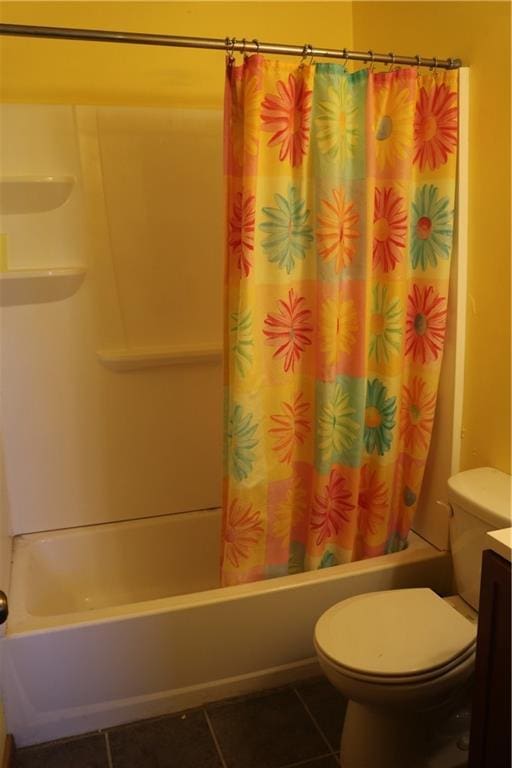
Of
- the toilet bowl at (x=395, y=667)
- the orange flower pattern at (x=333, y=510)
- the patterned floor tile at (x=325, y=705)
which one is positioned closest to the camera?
the toilet bowl at (x=395, y=667)

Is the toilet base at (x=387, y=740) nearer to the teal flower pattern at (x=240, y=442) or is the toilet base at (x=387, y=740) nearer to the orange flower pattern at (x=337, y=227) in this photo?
the teal flower pattern at (x=240, y=442)

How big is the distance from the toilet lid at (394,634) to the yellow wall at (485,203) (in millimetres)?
476

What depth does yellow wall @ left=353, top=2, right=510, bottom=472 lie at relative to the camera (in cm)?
157

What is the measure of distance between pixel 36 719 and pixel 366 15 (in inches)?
104

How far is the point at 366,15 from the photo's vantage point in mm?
2158

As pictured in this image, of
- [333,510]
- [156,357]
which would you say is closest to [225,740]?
[333,510]

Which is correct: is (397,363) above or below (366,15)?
below

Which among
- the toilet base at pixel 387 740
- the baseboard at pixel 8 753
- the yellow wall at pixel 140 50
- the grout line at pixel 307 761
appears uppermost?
the yellow wall at pixel 140 50

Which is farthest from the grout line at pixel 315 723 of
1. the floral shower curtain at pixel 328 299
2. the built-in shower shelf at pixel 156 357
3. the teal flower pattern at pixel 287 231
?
the teal flower pattern at pixel 287 231

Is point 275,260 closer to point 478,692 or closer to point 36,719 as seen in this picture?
point 478,692

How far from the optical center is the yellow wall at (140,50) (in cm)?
197

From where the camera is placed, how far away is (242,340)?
159 cm

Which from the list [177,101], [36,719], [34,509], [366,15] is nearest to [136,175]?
[177,101]

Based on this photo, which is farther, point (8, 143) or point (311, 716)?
point (8, 143)
